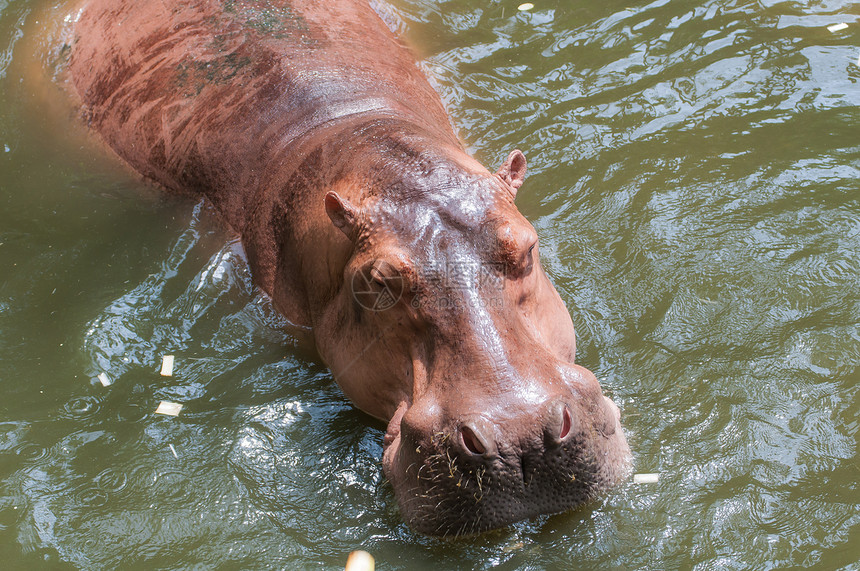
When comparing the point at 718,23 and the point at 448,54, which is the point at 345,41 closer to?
the point at 448,54

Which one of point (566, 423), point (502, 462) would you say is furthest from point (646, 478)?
point (502, 462)

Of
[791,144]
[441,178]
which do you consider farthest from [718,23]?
[441,178]

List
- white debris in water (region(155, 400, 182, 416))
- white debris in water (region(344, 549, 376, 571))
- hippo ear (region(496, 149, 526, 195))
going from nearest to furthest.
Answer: white debris in water (region(344, 549, 376, 571)) < hippo ear (region(496, 149, 526, 195)) < white debris in water (region(155, 400, 182, 416))

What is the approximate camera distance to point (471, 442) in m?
3.34

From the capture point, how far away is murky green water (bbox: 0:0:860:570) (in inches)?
154

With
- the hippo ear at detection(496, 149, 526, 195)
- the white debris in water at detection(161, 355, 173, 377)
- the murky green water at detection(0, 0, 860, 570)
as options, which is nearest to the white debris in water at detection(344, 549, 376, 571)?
the murky green water at detection(0, 0, 860, 570)

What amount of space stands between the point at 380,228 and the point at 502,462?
1.31 metres

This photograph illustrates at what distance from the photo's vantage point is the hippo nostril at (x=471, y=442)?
10.8 feet

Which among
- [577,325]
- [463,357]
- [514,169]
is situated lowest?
[577,325]

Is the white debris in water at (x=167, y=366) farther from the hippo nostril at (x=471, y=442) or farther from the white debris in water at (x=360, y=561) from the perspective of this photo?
the hippo nostril at (x=471, y=442)

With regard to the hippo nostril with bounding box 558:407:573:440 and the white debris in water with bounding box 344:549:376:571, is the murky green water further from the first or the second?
the hippo nostril with bounding box 558:407:573:440

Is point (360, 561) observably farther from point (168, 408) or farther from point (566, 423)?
point (168, 408)

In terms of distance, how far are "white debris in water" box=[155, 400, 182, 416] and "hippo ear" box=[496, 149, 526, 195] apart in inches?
87.9

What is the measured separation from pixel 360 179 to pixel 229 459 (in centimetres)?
161
